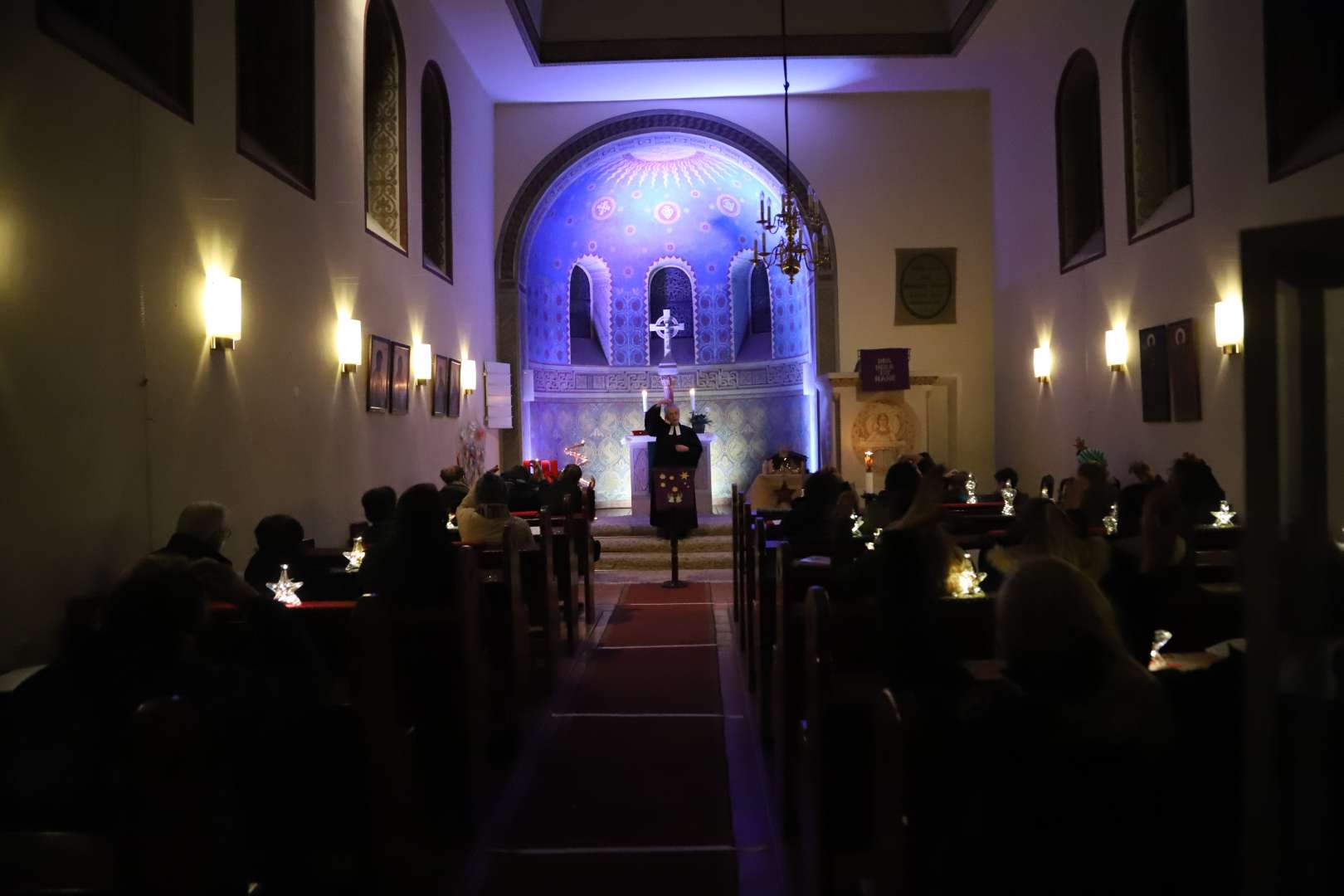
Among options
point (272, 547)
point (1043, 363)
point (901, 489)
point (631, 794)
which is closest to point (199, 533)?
point (272, 547)

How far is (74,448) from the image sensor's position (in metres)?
4.10

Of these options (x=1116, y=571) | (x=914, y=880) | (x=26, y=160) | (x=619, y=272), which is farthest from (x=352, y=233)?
(x=619, y=272)

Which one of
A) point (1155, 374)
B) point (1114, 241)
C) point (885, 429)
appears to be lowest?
point (885, 429)

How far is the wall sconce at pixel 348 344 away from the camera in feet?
24.7

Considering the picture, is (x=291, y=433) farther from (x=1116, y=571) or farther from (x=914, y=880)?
(x=914, y=880)

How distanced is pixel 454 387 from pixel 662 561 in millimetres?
3274

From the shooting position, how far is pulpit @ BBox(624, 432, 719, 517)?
1366 cm

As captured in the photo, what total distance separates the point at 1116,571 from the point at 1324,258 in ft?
8.51

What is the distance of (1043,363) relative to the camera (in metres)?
11.0

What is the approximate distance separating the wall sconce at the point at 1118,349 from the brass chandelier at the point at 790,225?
9.59ft

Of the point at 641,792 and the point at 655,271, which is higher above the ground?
the point at 655,271

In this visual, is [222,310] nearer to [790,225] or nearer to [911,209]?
[790,225]

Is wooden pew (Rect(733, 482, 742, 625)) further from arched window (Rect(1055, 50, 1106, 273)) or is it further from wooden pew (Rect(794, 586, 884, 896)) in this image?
arched window (Rect(1055, 50, 1106, 273))

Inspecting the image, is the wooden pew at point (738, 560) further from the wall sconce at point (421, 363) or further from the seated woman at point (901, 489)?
the wall sconce at point (421, 363)
